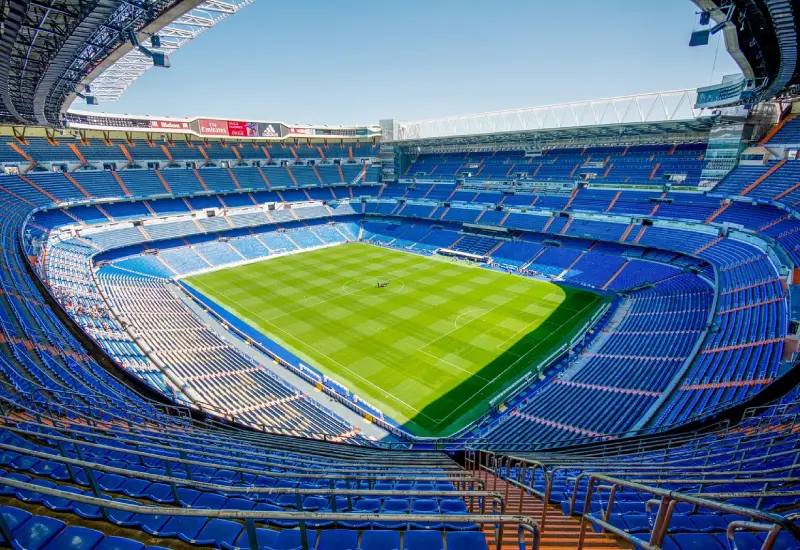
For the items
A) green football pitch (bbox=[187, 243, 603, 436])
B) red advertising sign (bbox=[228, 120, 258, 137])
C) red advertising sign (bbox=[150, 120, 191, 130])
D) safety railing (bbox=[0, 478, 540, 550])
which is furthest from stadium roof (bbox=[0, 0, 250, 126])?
red advertising sign (bbox=[228, 120, 258, 137])

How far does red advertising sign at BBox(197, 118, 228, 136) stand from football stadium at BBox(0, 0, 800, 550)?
363 millimetres

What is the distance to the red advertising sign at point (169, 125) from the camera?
4956 centimetres

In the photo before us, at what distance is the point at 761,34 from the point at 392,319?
25524mm

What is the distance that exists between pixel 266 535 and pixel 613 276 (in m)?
39.4

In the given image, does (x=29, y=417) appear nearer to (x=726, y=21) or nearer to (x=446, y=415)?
(x=446, y=415)

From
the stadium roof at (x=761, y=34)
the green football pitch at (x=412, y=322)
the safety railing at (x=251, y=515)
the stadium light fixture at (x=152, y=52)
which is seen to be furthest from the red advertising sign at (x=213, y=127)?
the safety railing at (x=251, y=515)

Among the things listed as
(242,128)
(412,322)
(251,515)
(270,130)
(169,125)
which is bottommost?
(412,322)

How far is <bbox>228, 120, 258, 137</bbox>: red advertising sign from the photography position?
5616 cm

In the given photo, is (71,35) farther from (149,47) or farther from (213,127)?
(213,127)

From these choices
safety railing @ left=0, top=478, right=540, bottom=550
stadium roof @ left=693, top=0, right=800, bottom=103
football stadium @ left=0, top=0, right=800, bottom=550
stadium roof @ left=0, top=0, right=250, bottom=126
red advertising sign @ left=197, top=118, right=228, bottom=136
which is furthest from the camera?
red advertising sign @ left=197, top=118, right=228, bottom=136

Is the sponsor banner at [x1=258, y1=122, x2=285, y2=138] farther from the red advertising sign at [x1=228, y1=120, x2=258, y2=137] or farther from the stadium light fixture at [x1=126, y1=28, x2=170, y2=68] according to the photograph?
the stadium light fixture at [x1=126, y1=28, x2=170, y2=68]

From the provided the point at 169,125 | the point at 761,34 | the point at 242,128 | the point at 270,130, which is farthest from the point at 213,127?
the point at 761,34

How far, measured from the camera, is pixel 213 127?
54.6 meters

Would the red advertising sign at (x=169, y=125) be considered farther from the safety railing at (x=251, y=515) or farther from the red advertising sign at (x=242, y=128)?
the safety railing at (x=251, y=515)
